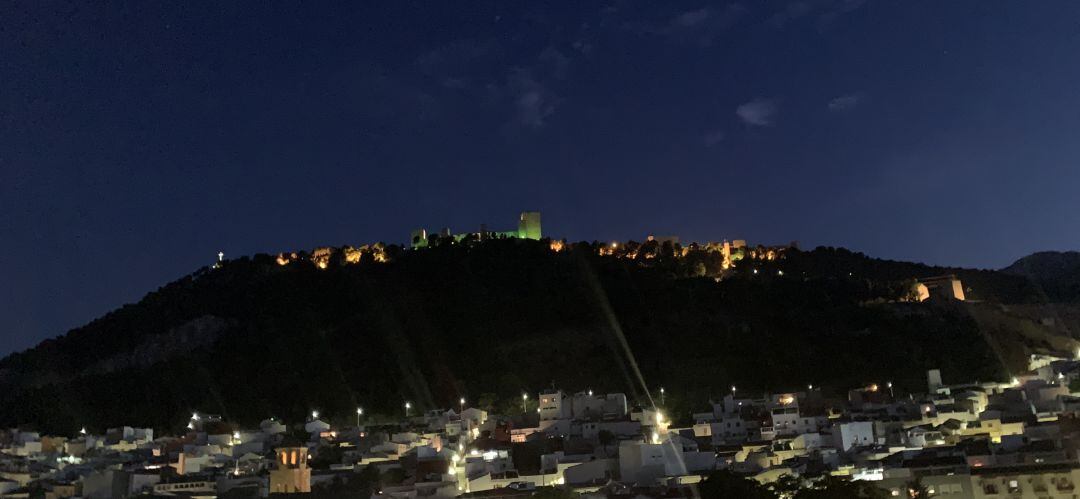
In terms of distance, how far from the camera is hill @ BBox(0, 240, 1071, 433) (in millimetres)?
51844

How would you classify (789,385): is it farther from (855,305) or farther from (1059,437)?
(1059,437)

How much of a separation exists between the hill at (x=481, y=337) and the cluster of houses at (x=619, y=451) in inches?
266

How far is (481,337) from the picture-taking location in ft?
202

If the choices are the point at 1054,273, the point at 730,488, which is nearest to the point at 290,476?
the point at 730,488

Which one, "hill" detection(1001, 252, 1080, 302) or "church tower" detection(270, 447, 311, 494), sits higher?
"hill" detection(1001, 252, 1080, 302)

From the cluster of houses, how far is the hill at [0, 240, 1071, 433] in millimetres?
6751

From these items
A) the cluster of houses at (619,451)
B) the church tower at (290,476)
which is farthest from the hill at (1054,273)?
the church tower at (290,476)

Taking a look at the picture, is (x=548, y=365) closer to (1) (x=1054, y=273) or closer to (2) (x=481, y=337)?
(2) (x=481, y=337)

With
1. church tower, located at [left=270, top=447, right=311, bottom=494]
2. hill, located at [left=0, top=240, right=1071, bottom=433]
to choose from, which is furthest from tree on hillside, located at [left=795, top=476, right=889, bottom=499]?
hill, located at [left=0, top=240, right=1071, bottom=433]

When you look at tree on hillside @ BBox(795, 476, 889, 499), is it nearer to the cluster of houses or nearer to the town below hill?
the cluster of houses

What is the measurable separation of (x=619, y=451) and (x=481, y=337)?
3556 cm

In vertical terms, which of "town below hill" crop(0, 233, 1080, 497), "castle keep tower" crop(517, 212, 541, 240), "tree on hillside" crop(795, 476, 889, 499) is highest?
"castle keep tower" crop(517, 212, 541, 240)

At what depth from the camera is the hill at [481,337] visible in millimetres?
51844

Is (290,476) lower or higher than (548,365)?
lower
